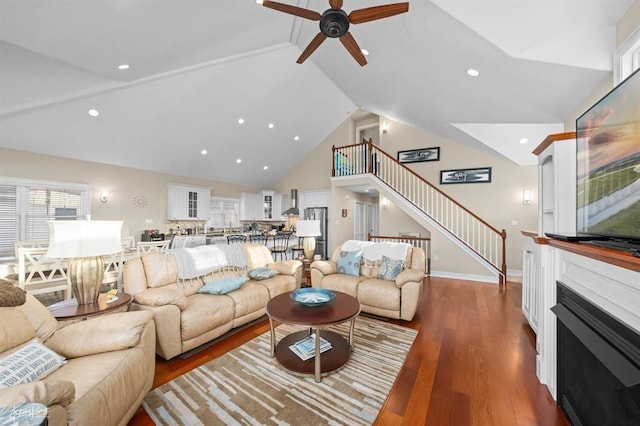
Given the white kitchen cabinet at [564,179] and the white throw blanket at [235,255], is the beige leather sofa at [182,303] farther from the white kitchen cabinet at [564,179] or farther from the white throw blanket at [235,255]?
the white kitchen cabinet at [564,179]

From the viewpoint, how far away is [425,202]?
6367mm

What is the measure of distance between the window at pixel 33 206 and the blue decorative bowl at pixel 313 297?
561 cm

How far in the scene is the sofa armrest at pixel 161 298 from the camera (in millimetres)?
2373

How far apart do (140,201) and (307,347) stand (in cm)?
600

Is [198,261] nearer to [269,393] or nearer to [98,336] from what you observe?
[98,336]

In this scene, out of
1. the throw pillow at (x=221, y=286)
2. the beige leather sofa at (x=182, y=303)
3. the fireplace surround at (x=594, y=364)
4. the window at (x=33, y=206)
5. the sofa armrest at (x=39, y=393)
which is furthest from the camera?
the window at (x=33, y=206)

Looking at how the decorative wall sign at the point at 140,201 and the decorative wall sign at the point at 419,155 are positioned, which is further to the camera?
the decorative wall sign at the point at 419,155

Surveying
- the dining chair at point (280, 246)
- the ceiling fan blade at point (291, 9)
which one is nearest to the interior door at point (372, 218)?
the dining chair at point (280, 246)

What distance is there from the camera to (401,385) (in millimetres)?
2080

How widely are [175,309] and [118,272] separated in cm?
194

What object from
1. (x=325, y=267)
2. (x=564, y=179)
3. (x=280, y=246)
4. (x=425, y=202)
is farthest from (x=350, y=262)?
(x=425, y=202)

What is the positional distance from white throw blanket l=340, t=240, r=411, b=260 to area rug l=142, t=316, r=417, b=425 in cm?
140

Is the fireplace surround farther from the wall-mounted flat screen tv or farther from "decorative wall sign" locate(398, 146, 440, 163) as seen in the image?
"decorative wall sign" locate(398, 146, 440, 163)

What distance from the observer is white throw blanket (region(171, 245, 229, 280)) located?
308cm
